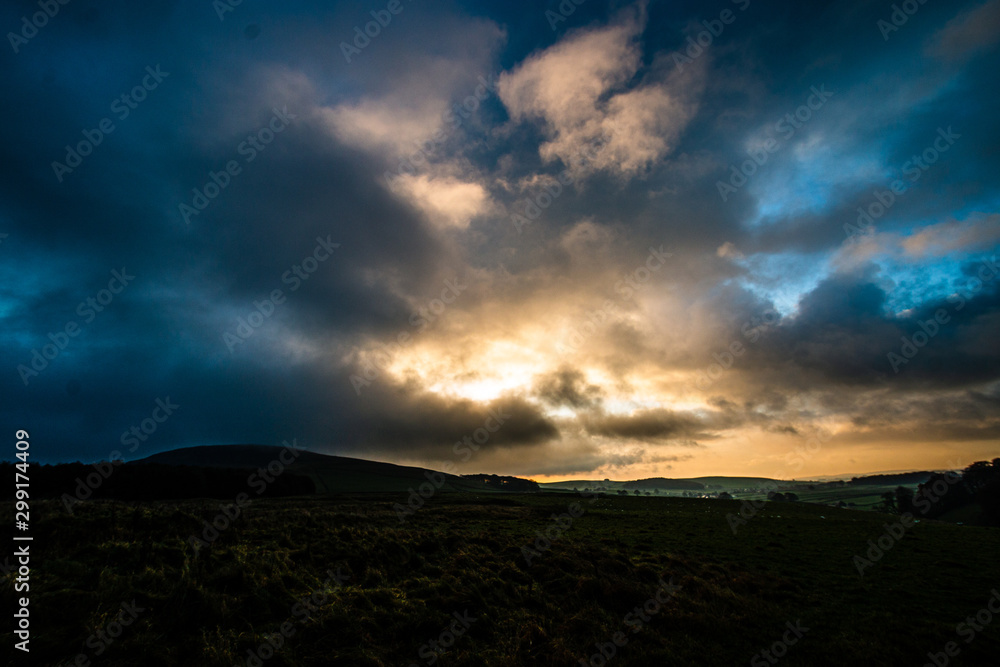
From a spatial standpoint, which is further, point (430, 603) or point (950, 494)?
point (950, 494)

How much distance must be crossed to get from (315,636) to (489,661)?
4.43 meters

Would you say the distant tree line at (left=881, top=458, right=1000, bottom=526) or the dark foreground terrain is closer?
the dark foreground terrain

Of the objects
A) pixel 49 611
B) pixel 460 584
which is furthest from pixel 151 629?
pixel 460 584

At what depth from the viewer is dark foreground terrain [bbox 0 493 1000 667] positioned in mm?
8812

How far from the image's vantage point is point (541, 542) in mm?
23047

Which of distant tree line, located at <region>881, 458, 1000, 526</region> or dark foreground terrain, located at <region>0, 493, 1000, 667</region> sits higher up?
dark foreground terrain, located at <region>0, 493, 1000, 667</region>

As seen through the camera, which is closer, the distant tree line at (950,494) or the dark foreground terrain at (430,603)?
the dark foreground terrain at (430,603)

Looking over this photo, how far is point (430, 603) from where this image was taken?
41.1 feet

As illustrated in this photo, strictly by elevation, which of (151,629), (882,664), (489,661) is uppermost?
(151,629)

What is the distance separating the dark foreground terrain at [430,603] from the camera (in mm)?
8812

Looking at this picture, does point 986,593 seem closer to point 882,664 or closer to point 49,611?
point 882,664

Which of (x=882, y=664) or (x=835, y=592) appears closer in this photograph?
(x=882, y=664)

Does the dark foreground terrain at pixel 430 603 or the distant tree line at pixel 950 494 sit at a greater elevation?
the dark foreground terrain at pixel 430 603

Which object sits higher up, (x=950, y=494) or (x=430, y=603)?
Result: (x=430, y=603)
